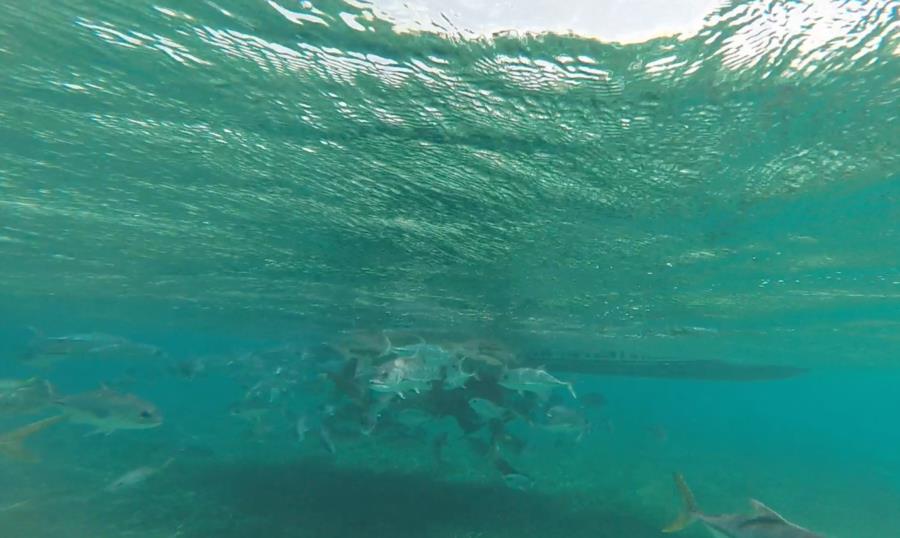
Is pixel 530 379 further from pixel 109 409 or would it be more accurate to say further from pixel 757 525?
pixel 109 409

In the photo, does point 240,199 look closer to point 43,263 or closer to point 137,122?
point 137,122

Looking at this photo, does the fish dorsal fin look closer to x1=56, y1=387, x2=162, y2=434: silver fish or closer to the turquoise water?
the turquoise water

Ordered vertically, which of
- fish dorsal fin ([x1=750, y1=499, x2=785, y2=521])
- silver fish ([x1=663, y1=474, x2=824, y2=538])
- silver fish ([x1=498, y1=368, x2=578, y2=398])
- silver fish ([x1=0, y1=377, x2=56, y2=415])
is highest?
silver fish ([x1=498, y1=368, x2=578, y2=398])

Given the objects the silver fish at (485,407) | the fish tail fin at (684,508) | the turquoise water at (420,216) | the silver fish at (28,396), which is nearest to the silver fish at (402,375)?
the silver fish at (485,407)

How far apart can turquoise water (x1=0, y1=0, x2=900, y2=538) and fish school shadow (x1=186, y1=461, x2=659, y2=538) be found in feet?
0.41

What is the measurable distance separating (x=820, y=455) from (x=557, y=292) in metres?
31.1

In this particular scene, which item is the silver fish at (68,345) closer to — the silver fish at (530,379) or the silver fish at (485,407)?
the silver fish at (485,407)

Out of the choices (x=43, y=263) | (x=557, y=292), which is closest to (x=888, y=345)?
(x=557, y=292)

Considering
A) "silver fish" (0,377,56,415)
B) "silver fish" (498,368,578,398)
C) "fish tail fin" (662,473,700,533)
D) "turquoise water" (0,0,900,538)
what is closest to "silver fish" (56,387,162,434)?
"turquoise water" (0,0,900,538)

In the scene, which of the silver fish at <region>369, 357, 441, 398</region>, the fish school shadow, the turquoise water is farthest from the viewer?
the fish school shadow

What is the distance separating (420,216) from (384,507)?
319 inches

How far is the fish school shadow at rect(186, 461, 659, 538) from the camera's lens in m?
12.0

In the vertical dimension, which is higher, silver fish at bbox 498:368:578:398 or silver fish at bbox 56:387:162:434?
silver fish at bbox 498:368:578:398

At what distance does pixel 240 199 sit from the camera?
41.9 feet
